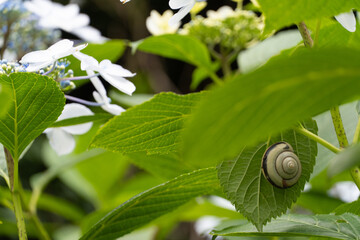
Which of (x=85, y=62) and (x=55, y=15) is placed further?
(x=55, y=15)

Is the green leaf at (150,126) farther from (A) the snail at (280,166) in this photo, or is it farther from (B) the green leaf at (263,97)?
(B) the green leaf at (263,97)

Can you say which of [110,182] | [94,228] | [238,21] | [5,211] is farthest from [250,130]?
[5,211]

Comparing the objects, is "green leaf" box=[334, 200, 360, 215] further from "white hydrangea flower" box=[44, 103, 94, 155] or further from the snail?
"white hydrangea flower" box=[44, 103, 94, 155]

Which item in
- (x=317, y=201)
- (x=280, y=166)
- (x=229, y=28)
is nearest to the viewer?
(x=280, y=166)

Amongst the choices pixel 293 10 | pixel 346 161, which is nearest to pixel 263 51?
pixel 293 10

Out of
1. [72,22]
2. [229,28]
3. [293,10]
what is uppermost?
[229,28]

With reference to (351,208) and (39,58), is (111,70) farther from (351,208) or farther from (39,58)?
(351,208)

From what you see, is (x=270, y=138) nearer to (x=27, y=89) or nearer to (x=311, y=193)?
(x=27, y=89)
